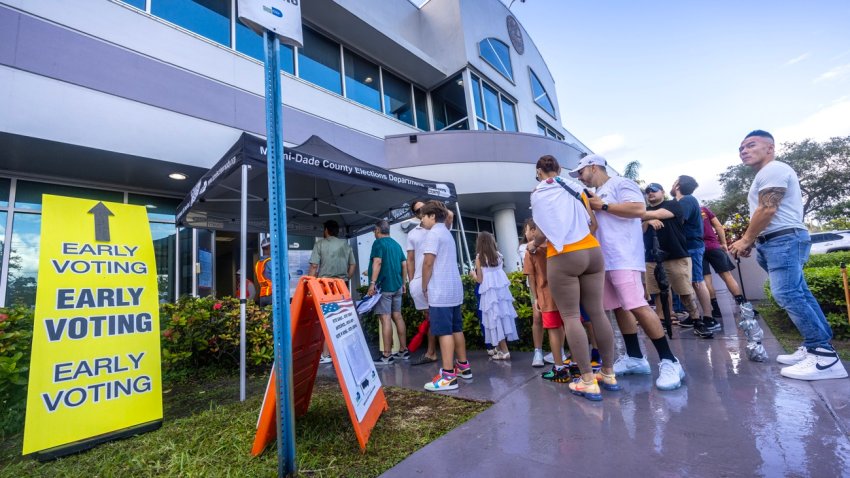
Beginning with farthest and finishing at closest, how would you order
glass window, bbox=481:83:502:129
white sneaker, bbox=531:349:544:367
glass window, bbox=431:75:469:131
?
glass window, bbox=481:83:502:129, glass window, bbox=431:75:469:131, white sneaker, bbox=531:349:544:367

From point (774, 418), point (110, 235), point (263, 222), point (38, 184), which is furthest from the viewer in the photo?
point (263, 222)

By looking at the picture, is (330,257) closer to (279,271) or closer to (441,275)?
(441,275)

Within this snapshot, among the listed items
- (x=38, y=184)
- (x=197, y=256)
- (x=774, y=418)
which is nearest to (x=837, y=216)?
(x=774, y=418)

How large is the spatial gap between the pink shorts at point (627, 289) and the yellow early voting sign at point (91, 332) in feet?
12.0

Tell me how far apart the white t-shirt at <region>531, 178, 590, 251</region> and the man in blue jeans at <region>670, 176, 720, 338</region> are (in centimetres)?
260

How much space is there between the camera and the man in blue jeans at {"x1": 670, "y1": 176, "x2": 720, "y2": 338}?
14.5 feet

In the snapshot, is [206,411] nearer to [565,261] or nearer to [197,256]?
[565,261]

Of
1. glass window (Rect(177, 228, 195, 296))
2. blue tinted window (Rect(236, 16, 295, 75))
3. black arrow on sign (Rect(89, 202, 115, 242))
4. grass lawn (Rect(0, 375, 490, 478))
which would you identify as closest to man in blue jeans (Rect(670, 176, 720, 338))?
grass lawn (Rect(0, 375, 490, 478))

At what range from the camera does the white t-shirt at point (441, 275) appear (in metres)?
3.46

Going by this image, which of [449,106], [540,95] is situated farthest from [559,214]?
[540,95]

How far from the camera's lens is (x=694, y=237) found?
4562 millimetres

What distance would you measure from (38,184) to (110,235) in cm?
463

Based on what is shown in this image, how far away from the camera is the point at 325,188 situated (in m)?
6.70

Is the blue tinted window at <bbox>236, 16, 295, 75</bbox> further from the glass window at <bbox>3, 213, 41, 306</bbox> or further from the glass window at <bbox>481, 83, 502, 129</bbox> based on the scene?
the glass window at <bbox>481, 83, 502, 129</bbox>
